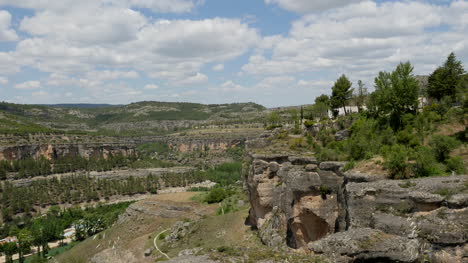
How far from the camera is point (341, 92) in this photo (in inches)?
2221

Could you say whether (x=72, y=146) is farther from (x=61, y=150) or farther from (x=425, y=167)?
(x=425, y=167)

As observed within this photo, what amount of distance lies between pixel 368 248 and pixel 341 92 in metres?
47.5

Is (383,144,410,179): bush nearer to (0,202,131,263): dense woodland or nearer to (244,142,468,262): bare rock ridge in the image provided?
(244,142,468,262): bare rock ridge

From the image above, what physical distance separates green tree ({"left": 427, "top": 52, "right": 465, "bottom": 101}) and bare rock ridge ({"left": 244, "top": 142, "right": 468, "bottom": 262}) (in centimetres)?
2404

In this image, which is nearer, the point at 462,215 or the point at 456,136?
the point at 462,215

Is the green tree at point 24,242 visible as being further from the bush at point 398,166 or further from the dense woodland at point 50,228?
the bush at point 398,166

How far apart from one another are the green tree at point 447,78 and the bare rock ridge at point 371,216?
78.9 feet

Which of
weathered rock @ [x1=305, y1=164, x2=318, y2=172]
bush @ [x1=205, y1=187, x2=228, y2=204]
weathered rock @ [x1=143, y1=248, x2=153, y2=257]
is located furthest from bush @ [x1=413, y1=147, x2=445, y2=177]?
bush @ [x1=205, y1=187, x2=228, y2=204]

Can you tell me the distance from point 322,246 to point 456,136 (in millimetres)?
20075

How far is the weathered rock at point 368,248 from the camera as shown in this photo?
11.9 meters

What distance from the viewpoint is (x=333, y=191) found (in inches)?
957

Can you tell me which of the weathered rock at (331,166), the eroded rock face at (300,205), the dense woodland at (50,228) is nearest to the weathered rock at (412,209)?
the eroded rock face at (300,205)

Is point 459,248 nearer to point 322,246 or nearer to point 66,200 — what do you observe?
point 322,246

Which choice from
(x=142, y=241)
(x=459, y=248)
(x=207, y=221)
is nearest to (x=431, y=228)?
(x=459, y=248)
